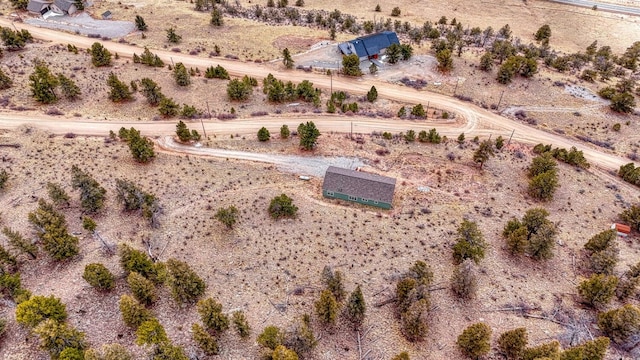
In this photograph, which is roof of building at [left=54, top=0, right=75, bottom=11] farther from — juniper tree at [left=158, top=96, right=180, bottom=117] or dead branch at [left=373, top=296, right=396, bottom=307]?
dead branch at [left=373, top=296, right=396, bottom=307]

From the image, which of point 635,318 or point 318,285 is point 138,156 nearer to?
point 318,285

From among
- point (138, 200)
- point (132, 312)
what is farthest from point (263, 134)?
point (132, 312)

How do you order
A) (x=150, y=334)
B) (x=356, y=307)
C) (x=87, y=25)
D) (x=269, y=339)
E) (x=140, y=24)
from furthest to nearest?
1. (x=87, y=25)
2. (x=140, y=24)
3. (x=356, y=307)
4. (x=269, y=339)
5. (x=150, y=334)

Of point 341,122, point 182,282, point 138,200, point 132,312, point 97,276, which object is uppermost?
point 341,122

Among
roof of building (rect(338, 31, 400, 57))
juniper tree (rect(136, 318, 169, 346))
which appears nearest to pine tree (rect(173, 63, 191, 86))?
roof of building (rect(338, 31, 400, 57))

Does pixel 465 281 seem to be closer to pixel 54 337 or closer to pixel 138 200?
pixel 54 337

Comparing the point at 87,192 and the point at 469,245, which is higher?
the point at 87,192
